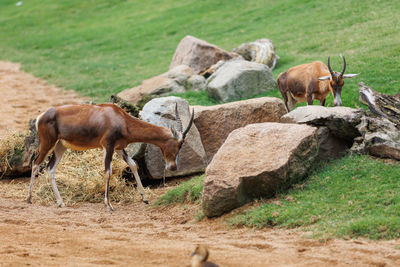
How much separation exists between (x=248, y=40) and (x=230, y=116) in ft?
36.9

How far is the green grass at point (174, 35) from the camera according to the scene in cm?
1848

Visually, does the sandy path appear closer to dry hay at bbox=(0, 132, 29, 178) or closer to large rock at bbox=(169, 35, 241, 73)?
dry hay at bbox=(0, 132, 29, 178)

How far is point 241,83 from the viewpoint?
16156 millimetres

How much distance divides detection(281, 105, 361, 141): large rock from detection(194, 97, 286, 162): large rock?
169 centimetres

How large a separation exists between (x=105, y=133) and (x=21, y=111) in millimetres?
8666

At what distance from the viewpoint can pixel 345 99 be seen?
14172 mm

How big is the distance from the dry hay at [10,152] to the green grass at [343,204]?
20.6 feet

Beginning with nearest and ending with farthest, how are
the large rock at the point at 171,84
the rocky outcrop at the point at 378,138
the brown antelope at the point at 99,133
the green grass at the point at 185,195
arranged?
the rocky outcrop at the point at 378,138 < the green grass at the point at 185,195 < the brown antelope at the point at 99,133 < the large rock at the point at 171,84

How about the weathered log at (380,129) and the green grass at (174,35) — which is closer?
the weathered log at (380,129)

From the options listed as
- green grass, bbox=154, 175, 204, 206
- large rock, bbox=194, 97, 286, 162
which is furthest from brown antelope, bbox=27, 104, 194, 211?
large rock, bbox=194, 97, 286, 162

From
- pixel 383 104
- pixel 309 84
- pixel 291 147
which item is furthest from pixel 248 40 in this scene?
pixel 291 147

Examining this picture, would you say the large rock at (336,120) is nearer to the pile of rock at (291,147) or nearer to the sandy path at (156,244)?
the pile of rock at (291,147)

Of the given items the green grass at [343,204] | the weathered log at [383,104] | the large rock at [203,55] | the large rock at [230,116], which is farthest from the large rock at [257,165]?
the large rock at [203,55]

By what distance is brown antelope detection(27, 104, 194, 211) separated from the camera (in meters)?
10.4
